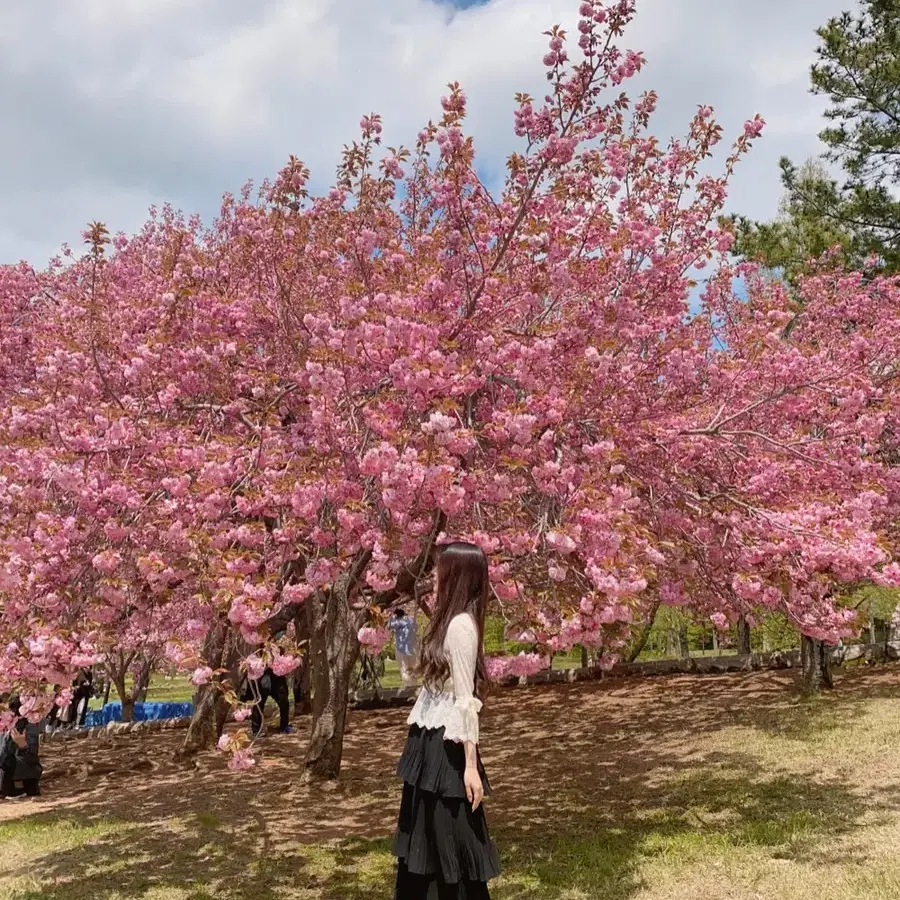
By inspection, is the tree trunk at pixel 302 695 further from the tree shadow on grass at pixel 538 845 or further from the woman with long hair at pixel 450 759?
the woman with long hair at pixel 450 759

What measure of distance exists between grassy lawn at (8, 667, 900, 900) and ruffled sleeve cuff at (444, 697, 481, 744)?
2.16 metres

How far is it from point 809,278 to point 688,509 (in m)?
7.51

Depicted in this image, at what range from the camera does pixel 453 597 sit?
347 cm

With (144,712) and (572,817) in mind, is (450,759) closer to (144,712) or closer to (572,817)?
(572,817)

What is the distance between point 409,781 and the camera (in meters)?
3.53

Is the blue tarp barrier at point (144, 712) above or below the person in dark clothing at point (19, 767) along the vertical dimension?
below

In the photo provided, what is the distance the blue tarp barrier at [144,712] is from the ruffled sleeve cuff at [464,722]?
16.2 meters

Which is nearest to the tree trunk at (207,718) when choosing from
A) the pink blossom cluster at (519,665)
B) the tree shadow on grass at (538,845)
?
the tree shadow on grass at (538,845)

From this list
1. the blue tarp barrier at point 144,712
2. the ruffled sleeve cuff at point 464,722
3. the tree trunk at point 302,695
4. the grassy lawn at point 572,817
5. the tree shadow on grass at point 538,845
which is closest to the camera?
the ruffled sleeve cuff at point 464,722

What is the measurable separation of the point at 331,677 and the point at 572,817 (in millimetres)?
2833

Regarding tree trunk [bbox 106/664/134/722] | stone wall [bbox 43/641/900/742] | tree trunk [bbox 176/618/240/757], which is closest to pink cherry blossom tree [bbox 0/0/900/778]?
tree trunk [bbox 176/618/240/757]

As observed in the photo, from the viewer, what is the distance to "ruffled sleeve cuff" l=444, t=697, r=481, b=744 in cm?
333

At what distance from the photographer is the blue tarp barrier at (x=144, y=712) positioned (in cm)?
1806

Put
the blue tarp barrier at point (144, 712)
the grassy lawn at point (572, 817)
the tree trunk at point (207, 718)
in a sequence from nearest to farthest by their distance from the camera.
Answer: the grassy lawn at point (572, 817)
the tree trunk at point (207, 718)
the blue tarp barrier at point (144, 712)
